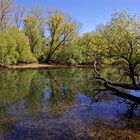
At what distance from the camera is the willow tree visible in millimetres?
83581

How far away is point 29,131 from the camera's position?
13.6 meters

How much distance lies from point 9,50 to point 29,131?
48896mm

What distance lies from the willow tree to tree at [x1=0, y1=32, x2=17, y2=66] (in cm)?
2243

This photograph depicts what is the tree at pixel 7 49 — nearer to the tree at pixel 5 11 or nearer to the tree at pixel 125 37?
the tree at pixel 5 11

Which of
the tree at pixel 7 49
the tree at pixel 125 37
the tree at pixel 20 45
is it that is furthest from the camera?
the tree at pixel 20 45

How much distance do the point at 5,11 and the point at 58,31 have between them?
15.5 metres

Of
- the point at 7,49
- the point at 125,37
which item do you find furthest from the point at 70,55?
the point at 125,37

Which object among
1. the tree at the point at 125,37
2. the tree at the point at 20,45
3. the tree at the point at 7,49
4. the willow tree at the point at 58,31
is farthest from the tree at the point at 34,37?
the tree at the point at 125,37

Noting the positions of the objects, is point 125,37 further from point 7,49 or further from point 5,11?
point 5,11

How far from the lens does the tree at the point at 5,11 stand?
80.8 meters

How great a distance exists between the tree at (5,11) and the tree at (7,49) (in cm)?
2088

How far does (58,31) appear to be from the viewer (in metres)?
84.5

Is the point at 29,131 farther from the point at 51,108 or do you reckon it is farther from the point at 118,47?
the point at 118,47

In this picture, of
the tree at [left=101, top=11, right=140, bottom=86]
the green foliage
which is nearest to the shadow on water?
the tree at [left=101, top=11, right=140, bottom=86]
